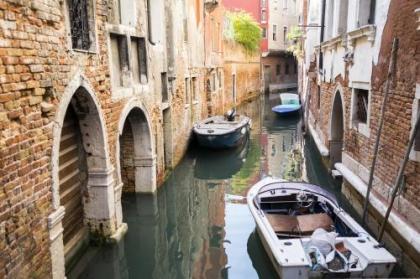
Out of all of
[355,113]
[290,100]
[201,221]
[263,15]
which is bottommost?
[201,221]

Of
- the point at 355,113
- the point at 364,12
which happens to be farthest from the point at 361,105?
the point at 364,12

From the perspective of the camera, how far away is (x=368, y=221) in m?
6.17

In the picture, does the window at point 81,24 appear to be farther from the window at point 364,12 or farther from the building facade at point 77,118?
the window at point 364,12

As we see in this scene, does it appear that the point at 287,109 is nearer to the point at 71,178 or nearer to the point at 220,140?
the point at 220,140

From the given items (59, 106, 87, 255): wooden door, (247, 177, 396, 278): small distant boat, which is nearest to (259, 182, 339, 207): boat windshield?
(247, 177, 396, 278): small distant boat

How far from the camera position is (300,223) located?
579cm

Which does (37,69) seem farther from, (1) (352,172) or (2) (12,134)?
(1) (352,172)

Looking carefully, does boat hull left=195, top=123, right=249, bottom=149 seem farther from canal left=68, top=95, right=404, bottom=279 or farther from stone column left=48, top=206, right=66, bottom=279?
stone column left=48, top=206, right=66, bottom=279

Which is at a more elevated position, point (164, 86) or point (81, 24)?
point (81, 24)

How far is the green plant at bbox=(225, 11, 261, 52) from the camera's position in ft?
74.1

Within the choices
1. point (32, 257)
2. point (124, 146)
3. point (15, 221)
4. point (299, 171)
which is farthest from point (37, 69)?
point (299, 171)

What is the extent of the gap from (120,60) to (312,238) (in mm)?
4007

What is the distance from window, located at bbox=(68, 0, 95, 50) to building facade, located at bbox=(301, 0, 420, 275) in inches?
156

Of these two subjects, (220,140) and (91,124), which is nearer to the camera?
(91,124)
